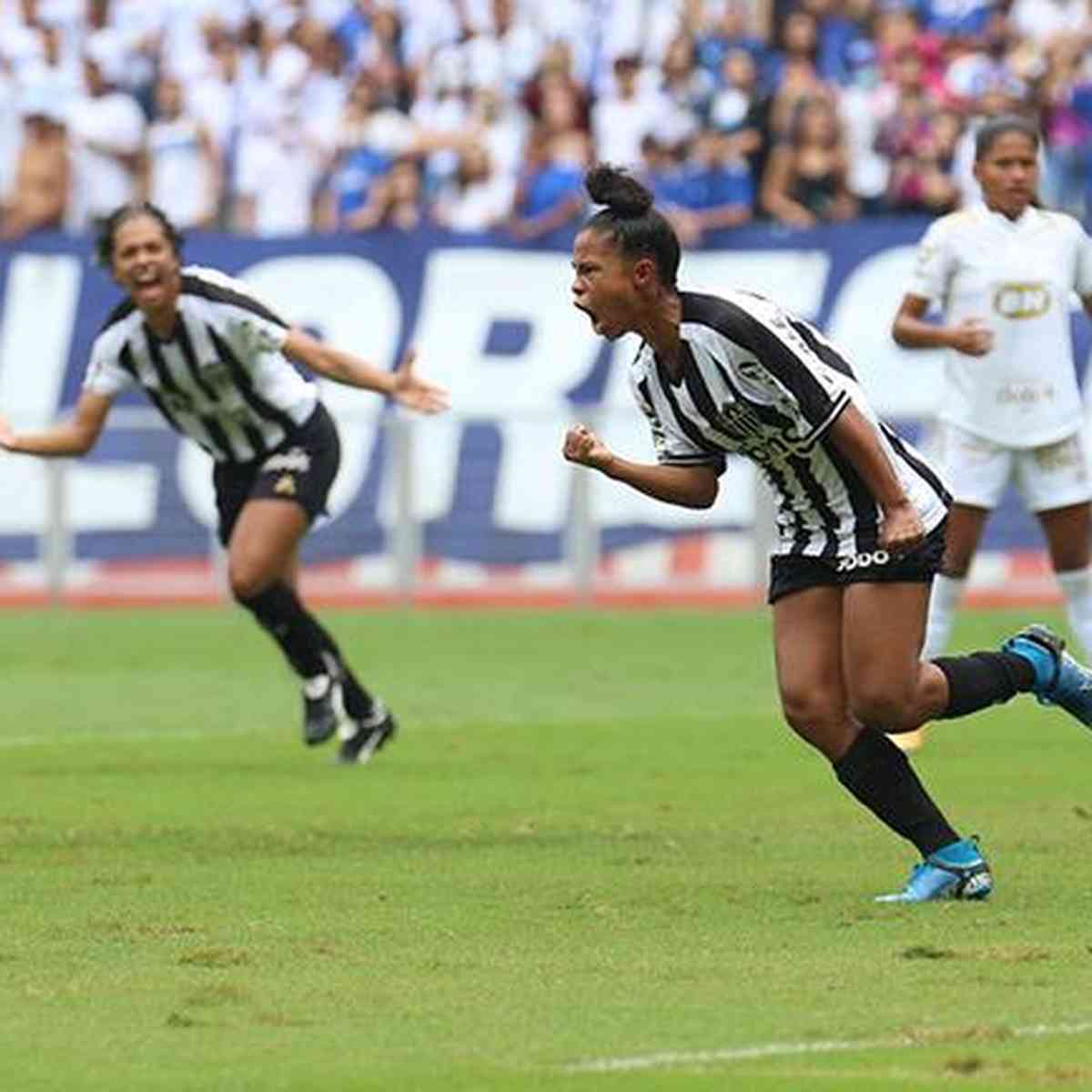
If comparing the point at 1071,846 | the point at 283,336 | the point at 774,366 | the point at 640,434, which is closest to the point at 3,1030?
the point at 774,366

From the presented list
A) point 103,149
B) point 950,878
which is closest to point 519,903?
point 950,878

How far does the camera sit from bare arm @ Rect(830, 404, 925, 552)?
9500 millimetres

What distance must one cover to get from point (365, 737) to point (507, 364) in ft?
33.4

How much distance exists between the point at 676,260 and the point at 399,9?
16.9 meters

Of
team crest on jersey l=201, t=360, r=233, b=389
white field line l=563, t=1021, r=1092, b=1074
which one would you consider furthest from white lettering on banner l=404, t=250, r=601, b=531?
white field line l=563, t=1021, r=1092, b=1074

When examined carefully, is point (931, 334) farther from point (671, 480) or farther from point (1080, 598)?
point (671, 480)

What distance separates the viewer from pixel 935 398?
78.7 feet

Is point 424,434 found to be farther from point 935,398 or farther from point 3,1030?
point 3,1030

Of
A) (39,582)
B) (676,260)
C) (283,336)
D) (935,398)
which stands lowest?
(39,582)

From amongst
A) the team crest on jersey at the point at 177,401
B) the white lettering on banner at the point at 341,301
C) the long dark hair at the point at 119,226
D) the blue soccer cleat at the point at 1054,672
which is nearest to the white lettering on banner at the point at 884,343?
the white lettering on banner at the point at 341,301

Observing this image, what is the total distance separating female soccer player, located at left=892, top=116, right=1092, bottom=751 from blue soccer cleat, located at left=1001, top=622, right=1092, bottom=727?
396 centimetres

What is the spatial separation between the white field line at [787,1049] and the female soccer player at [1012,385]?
680 centimetres

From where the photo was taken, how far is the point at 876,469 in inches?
376

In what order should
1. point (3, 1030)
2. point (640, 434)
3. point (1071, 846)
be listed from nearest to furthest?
point (3, 1030) → point (1071, 846) → point (640, 434)
